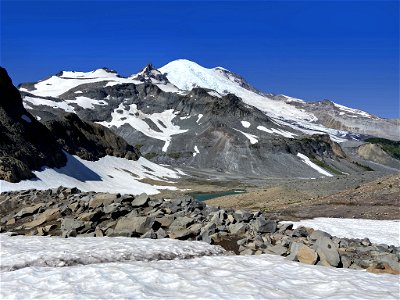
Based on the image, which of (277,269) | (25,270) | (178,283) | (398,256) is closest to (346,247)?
(398,256)

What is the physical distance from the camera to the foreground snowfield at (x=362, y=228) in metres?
30.3

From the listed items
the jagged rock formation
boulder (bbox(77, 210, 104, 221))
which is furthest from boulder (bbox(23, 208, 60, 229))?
the jagged rock formation

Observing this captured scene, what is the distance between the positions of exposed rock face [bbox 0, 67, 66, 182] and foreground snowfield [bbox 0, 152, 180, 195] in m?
2.40

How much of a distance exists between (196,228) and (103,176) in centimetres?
11487

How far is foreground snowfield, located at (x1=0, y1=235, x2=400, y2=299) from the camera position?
13.6 meters

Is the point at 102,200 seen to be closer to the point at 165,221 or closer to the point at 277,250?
the point at 165,221

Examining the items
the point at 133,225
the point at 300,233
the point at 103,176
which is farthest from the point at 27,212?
the point at 103,176

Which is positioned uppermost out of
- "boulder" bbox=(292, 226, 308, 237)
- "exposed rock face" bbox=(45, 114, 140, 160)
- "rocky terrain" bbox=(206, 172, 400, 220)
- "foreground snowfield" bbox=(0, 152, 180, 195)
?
"exposed rock face" bbox=(45, 114, 140, 160)

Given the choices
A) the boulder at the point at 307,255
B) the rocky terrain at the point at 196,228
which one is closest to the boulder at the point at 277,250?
the rocky terrain at the point at 196,228

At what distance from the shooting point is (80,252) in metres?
19.5

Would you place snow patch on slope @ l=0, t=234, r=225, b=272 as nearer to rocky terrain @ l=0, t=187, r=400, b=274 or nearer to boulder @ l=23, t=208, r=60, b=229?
rocky terrain @ l=0, t=187, r=400, b=274

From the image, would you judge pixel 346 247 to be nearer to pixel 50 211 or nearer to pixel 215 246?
pixel 215 246

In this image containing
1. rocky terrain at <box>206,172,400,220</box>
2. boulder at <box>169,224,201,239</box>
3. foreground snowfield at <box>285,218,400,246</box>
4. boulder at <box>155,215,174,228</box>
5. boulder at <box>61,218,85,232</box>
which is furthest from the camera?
rocky terrain at <box>206,172,400,220</box>

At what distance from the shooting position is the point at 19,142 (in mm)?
105125
